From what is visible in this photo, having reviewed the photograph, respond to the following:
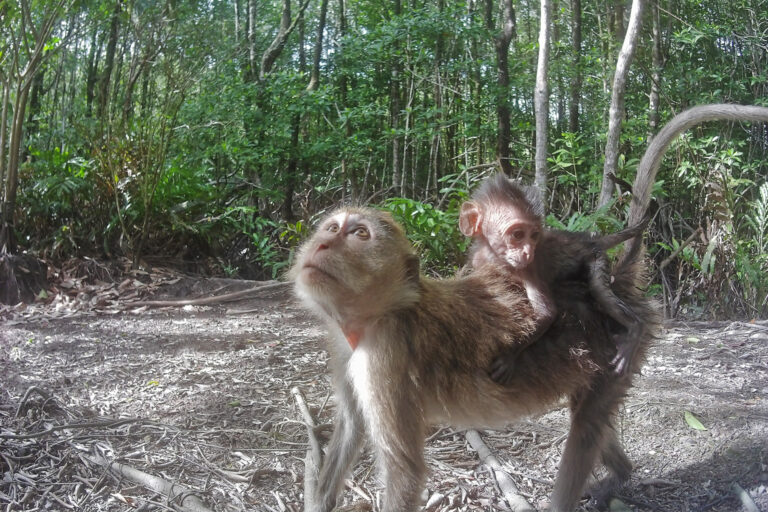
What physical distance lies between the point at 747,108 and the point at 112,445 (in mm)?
3777

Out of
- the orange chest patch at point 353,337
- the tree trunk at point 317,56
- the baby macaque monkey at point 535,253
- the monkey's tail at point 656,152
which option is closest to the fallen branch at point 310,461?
the orange chest patch at point 353,337

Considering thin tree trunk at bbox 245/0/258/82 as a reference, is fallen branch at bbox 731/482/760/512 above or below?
below

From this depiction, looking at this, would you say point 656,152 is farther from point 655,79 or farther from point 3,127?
point 655,79

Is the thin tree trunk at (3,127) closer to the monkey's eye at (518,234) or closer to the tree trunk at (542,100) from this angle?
the monkey's eye at (518,234)

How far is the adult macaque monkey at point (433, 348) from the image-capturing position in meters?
2.57

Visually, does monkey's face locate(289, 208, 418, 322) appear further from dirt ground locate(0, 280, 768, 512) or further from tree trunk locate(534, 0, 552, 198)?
tree trunk locate(534, 0, 552, 198)

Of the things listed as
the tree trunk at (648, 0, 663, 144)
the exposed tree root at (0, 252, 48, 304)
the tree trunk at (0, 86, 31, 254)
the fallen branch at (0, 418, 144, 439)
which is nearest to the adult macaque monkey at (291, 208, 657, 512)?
Result: the fallen branch at (0, 418, 144, 439)

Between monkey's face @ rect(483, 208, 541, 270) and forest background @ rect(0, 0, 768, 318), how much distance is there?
2.70 meters

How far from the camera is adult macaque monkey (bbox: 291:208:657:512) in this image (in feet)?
8.41

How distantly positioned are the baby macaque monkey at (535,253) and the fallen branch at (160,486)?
1.57m

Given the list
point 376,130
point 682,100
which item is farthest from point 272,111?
point 682,100

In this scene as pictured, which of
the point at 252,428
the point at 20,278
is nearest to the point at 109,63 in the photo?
the point at 20,278

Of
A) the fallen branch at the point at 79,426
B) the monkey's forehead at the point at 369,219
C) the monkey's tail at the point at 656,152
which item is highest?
the monkey's tail at the point at 656,152

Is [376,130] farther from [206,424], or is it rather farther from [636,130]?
[206,424]
